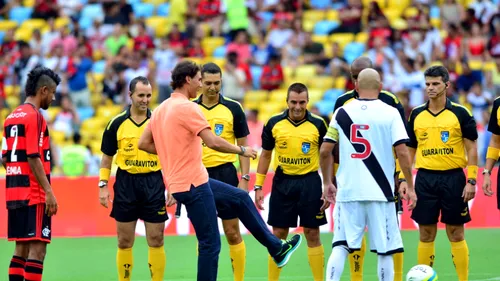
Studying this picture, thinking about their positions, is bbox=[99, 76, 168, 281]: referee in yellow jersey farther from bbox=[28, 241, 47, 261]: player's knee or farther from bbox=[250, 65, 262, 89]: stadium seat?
bbox=[250, 65, 262, 89]: stadium seat

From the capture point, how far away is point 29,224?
33.5ft

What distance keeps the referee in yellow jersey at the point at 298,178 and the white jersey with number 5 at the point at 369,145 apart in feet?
5.64

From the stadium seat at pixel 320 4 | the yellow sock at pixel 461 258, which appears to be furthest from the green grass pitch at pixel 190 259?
the stadium seat at pixel 320 4

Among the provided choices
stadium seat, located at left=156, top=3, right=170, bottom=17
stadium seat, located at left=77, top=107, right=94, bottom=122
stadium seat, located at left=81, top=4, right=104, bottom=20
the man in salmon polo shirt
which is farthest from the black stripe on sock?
stadium seat, located at left=81, top=4, right=104, bottom=20

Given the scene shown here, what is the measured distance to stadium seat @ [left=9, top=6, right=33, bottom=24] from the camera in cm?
2656

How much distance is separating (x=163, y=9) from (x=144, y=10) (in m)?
0.48

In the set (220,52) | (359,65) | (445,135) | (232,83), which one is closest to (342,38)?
(220,52)

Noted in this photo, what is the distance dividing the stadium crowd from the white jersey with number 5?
10.1m

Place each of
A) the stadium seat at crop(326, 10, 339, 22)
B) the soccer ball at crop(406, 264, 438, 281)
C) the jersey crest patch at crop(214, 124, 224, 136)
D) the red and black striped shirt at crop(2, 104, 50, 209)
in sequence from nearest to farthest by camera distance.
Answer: the soccer ball at crop(406, 264, 438, 281)
the red and black striped shirt at crop(2, 104, 50, 209)
the jersey crest patch at crop(214, 124, 224, 136)
the stadium seat at crop(326, 10, 339, 22)

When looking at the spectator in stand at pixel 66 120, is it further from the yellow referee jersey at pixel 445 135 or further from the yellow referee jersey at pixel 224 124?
the yellow referee jersey at pixel 445 135

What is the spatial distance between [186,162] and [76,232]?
8407 millimetres

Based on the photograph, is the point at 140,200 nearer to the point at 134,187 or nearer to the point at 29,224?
the point at 134,187

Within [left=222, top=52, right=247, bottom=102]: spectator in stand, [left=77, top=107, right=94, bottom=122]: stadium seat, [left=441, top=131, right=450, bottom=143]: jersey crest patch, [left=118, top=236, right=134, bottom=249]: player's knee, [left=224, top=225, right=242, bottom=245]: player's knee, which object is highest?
[left=222, top=52, right=247, bottom=102]: spectator in stand

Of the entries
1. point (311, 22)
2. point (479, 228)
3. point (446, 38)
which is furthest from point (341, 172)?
point (311, 22)
